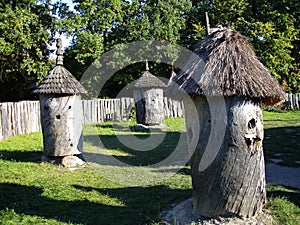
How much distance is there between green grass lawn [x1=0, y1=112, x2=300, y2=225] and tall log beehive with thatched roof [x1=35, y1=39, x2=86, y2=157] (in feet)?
1.93

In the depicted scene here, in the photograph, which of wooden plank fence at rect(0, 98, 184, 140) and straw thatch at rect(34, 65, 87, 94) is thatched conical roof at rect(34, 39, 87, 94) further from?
wooden plank fence at rect(0, 98, 184, 140)

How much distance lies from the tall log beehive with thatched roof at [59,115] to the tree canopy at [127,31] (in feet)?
49.4

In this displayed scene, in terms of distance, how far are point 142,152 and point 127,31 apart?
18241mm

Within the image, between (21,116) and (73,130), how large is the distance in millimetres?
7485

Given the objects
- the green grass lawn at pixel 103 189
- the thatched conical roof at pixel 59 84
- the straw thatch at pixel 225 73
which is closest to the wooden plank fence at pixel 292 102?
the green grass lawn at pixel 103 189

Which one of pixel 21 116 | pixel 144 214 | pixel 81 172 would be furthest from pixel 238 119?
A: pixel 21 116

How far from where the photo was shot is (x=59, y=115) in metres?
9.52

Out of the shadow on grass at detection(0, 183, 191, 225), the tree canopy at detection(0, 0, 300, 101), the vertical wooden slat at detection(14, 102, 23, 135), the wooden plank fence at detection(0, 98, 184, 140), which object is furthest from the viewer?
the tree canopy at detection(0, 0, 300, 101)

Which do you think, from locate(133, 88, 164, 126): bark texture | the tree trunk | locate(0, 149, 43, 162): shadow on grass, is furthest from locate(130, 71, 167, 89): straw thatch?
the tree trunk

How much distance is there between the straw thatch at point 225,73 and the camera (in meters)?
4.70

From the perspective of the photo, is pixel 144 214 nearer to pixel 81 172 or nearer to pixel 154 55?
pixel 81 172

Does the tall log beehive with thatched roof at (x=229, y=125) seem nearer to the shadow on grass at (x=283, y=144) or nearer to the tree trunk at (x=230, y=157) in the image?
the tree trunk at (x=230, y=157)

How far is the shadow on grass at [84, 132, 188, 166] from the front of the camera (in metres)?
10.1

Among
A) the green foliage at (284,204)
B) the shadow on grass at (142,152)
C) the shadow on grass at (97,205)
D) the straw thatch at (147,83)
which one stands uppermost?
the straw thatch at (147,83)
